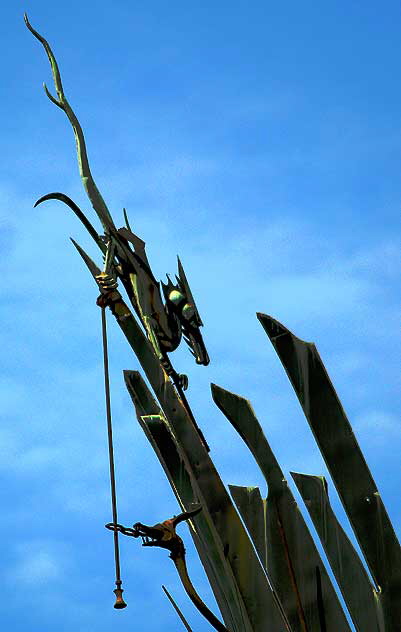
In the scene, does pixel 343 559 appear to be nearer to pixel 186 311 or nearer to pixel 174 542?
pixel 174 542

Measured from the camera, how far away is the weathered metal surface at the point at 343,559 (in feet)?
53.0

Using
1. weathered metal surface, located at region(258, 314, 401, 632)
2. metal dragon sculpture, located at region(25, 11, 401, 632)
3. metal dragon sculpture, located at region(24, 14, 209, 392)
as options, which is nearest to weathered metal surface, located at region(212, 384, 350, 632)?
metal dragon sculpture, located at region(25, 11, 401, 632)

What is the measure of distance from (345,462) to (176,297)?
446 centimetres

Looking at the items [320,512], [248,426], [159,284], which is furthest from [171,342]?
[320,512]

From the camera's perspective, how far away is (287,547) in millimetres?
A: 16969

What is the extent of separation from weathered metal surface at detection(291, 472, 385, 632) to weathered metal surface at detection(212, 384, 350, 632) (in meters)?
0.28

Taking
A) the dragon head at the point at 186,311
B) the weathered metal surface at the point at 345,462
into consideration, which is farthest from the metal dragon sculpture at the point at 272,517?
the dragon head at the point at 186,311

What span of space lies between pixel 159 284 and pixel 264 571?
462cm

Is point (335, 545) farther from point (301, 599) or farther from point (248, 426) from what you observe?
point (248, 426)

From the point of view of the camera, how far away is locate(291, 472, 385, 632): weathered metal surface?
636 inches

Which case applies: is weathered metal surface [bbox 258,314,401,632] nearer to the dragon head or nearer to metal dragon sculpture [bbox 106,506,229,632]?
metal dragon sculpture [bbox 106,506,229,632]

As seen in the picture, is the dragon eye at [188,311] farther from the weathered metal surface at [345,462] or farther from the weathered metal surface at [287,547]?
the weathered metal surface at [345,462]

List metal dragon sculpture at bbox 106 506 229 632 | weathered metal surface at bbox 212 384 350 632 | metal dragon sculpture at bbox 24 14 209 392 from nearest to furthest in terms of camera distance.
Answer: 1. metal dragon sculpture at bbox 106 506 229 632
2. weathered metal surface at bbox 212 384 350 632
3. metal dragon sculpture at bbox 24 14 209 392

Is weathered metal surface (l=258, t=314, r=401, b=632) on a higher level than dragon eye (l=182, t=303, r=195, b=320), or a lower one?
lower
